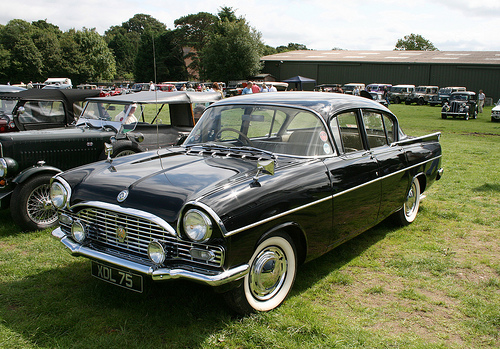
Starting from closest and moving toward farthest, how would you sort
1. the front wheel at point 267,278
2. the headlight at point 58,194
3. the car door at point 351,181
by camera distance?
the front wheel at point 267,278 → the headlight at point 58,194 → the car door at point 351,181

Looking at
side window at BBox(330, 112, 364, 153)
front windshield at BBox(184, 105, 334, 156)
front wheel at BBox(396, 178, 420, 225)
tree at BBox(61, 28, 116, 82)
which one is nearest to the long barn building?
tree at BBox(61, 28, 116, 82)

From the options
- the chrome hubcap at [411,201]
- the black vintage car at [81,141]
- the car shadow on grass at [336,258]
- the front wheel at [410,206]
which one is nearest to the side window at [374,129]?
the front wheel at [410,206]

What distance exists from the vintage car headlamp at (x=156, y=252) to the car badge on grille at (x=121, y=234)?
319 millimetres

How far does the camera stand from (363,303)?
3590 millimetres

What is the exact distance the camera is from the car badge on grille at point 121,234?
314 centimetres

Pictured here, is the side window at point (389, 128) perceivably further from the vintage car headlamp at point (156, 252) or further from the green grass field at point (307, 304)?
the vintage car headlamp at point (156, 252)

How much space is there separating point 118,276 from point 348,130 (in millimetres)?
2700

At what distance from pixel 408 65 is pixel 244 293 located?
167 feet

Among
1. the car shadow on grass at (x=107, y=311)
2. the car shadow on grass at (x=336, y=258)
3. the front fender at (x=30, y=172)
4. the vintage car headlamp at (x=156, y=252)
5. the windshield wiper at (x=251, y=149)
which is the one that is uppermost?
the windshield wiper at (x=251, y=149)

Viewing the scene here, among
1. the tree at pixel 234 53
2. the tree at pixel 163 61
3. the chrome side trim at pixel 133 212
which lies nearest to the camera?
the chrome side trim at pixel 133 212

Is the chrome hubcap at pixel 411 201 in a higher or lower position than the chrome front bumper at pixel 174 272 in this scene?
lower

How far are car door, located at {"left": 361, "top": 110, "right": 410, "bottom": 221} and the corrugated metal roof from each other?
154 feet

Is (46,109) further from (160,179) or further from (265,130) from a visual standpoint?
(160,179)

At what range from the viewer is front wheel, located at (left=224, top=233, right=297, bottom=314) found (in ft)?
10.3
